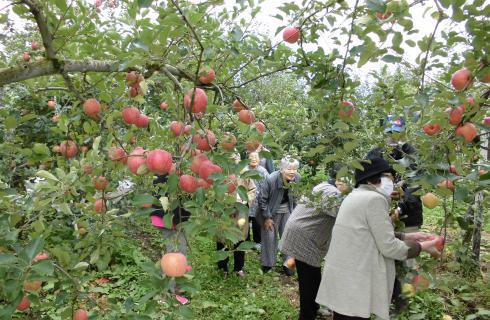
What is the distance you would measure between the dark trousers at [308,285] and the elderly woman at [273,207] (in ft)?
4.11

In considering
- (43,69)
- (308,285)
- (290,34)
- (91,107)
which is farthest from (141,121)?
(308,285)

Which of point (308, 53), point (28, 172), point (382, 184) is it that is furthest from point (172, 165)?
point (28, 172)

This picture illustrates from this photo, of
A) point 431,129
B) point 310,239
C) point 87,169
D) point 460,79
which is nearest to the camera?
point 87,169

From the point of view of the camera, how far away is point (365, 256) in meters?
2.47

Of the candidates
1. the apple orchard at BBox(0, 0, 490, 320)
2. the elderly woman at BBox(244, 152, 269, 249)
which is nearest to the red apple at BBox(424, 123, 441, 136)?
the apple orchard at BBox(0, 0, 490, 320)

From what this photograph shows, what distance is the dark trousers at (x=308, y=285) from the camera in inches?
124

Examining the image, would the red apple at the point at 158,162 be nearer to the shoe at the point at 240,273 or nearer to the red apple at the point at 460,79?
the red apple at the point at 460,79

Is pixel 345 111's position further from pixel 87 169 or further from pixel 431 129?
pixel 87 169

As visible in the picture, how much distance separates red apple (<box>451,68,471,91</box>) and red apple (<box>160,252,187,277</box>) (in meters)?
1.20

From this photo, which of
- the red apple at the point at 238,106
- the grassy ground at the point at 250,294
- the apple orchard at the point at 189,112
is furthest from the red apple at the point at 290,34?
the grassy ground at the point at 250,294

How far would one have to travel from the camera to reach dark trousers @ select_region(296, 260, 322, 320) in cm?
315

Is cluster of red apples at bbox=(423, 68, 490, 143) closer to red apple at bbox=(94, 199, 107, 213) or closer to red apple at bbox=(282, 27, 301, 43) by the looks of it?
red apple at bbox=(282, 27, 301, 43)

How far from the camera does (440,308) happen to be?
12.7ft

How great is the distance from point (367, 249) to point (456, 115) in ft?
3.78
